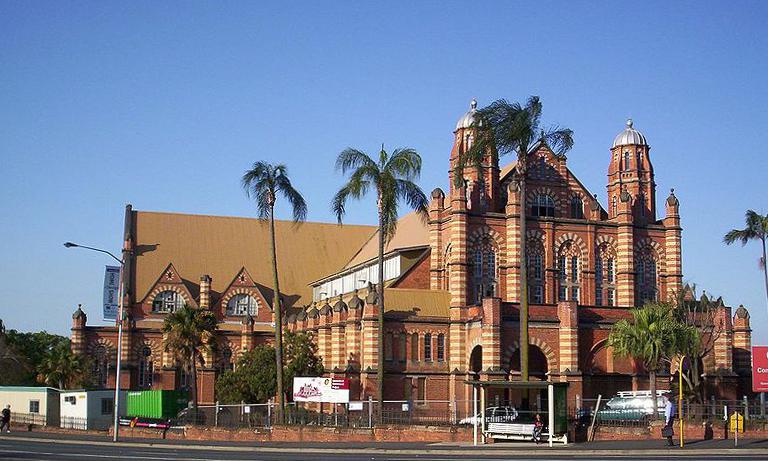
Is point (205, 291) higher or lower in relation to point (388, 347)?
higher

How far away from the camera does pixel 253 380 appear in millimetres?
74125

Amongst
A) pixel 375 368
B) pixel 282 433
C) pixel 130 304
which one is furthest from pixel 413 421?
pixel 130 304

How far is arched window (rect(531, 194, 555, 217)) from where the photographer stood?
78.1m

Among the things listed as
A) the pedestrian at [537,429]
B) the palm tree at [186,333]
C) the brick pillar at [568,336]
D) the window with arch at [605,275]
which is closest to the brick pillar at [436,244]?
the window with arch at [605,275]

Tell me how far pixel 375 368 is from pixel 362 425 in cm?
2138

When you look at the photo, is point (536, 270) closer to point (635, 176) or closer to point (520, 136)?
point (635, 176)

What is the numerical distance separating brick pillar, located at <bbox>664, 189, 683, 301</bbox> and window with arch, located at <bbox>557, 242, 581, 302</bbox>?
21.5 ft

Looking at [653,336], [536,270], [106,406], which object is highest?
[536,270]

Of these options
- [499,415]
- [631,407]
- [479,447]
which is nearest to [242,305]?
[631,407]

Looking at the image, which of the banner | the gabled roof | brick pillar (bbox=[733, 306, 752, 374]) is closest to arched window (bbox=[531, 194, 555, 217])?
brick pillar (bbox=[733, 306, 752, 374])

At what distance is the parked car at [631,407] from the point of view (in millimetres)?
55812

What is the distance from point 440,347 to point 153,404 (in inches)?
771

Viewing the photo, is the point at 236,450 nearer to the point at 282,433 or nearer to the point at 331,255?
the point at 282,433

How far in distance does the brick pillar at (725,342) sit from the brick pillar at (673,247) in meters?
6.76
